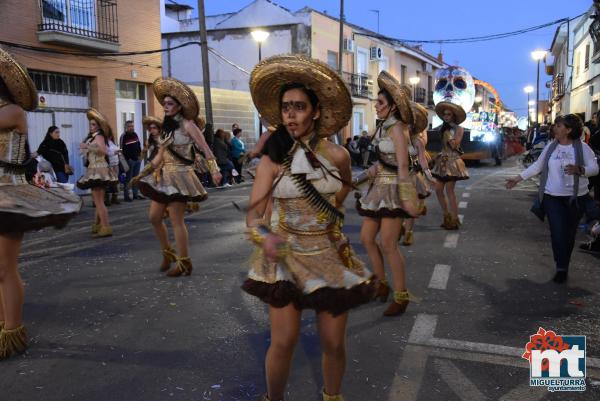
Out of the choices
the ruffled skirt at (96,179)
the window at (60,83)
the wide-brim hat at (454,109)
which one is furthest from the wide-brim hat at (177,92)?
the window at (60,83)

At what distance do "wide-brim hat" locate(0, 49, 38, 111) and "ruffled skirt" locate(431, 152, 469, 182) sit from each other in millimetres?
6669

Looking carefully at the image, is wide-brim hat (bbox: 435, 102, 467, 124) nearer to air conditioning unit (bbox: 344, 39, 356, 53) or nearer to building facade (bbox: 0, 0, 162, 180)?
building facade (bbox: 0, 0, 162, 180)

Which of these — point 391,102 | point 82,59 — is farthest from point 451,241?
point 82,59

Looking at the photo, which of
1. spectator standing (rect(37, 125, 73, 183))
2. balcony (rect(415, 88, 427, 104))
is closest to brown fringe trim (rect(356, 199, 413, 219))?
spectator standing (rect(37, 125, 73, 183))

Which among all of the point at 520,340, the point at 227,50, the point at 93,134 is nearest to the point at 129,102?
the point at 93,134

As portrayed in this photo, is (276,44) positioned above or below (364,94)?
above

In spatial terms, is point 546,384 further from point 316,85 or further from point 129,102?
point 129,102

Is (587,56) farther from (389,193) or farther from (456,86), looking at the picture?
(389,193)

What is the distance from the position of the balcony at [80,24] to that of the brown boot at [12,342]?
1211 centimetres

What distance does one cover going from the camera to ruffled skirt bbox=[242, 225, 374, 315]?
2758 millimetres

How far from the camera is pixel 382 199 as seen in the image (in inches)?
205

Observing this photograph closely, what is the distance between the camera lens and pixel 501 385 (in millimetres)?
3645

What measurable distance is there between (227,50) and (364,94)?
395 inches

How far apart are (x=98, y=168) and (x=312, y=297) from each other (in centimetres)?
711
